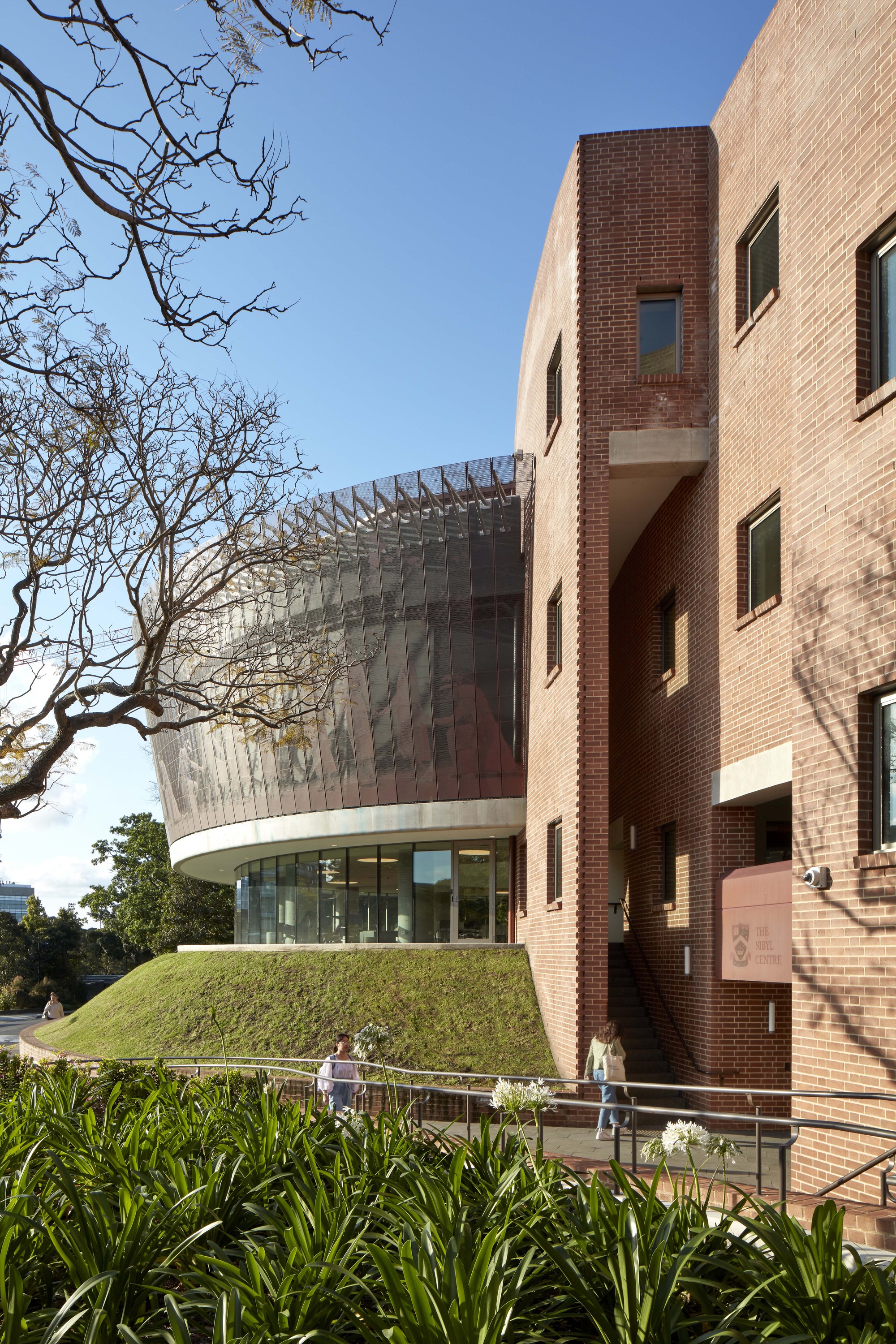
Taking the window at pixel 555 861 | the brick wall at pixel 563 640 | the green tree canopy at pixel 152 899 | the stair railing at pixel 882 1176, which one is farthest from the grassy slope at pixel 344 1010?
the green tree canopy at pixel 152 899

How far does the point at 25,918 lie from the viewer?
7169 cm

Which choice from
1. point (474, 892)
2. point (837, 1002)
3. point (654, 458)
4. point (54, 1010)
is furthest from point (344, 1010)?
point (54, 1010)

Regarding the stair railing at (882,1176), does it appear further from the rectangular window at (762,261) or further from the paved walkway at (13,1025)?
the paved walkway at (13,1025)

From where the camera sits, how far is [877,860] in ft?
33.6

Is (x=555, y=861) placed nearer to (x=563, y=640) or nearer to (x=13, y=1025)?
(x=563, y=640)

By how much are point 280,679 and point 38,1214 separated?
16.0m

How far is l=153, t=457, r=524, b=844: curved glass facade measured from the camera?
94.8 feet

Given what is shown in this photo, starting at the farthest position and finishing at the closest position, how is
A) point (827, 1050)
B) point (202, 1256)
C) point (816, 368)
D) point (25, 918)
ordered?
point (25, 918)
point (816, 368)
point (827, 1050)
point (202, 1256)

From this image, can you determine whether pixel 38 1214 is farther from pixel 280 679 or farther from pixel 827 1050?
pixel 280 679

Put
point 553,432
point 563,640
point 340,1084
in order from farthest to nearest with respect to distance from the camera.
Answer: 1. point 553,432
2. point 563,640
3. point 340,1084

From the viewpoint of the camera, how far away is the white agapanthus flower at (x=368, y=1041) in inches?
732

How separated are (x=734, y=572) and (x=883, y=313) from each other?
19.4 feet

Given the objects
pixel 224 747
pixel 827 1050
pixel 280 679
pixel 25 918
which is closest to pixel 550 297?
pixel 280 679

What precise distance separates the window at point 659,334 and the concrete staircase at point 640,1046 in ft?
33.3
